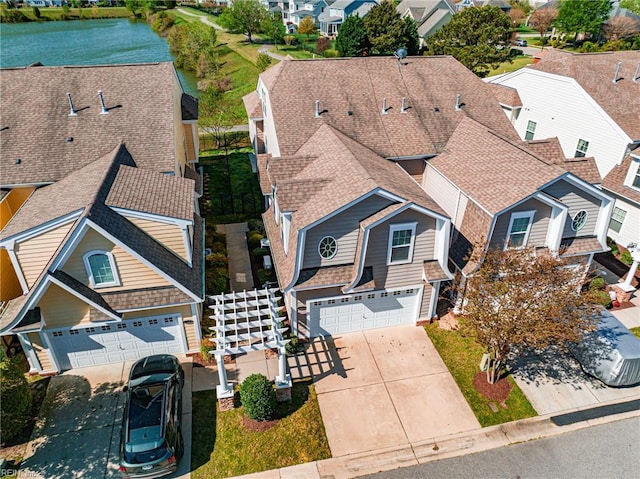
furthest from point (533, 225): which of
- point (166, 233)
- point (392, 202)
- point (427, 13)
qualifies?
point (427, 13)

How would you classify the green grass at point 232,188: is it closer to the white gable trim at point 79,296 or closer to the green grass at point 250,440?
the white gable trim at point 79,296

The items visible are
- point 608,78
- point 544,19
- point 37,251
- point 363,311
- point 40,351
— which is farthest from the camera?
point 544,19

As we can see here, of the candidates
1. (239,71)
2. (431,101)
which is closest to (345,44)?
(239,71)

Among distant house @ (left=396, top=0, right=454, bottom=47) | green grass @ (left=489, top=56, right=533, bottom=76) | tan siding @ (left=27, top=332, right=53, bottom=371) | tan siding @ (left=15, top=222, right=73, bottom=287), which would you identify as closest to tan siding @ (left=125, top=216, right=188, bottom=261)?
tan siding @ (left=15, top=222, right=73, bottom=287)

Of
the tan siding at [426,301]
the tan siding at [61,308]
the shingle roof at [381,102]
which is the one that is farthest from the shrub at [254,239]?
the tan siding at [61,308]

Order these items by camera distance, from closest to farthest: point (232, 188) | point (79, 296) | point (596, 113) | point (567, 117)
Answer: point (79, 296) < point (596, 113) < point (567, 117) < point (232, 188)

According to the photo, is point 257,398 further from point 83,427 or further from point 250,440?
point 83,427
